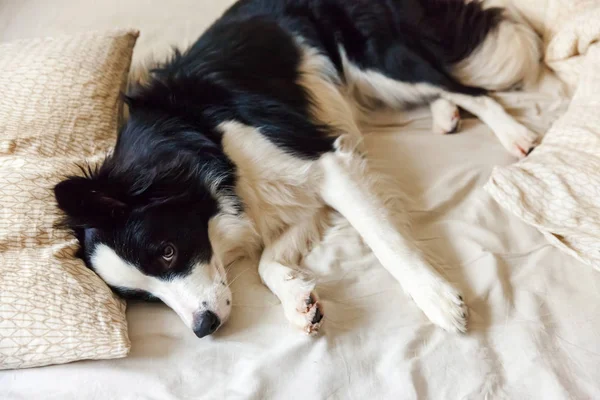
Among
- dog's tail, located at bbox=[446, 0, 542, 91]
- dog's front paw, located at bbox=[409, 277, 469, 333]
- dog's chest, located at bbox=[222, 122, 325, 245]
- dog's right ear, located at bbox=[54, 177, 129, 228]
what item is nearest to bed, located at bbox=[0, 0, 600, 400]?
dog's front paw, located at bbox=[409, 277, 469, 333]

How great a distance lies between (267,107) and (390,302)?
780 mm

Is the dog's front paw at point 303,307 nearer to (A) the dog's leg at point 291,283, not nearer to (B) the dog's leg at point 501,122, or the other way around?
(A) the dog's leg at point 291,283

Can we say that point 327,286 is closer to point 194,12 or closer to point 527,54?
point 527,54

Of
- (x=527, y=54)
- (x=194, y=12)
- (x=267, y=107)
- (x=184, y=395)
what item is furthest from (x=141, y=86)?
(x=527, y=54)

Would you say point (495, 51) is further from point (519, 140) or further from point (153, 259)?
point (153, 259)

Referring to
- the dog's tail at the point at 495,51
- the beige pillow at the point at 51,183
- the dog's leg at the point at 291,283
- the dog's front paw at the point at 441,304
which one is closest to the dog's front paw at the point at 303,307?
the dog's leg at the point at 291,283

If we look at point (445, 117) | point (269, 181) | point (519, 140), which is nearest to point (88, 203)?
point (269, 181)

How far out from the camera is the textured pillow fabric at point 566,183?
4.71 ft

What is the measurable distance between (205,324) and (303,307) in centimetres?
27

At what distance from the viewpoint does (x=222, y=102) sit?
177 centimetres

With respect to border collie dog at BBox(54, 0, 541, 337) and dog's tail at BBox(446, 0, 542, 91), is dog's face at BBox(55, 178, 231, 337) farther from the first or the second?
dog's tail at BBox(446, 0, 542, 91)

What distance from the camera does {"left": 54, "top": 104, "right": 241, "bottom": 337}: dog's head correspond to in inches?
55.5

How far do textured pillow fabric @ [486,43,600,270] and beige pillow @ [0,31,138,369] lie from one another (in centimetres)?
120

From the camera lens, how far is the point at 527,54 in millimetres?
2100
